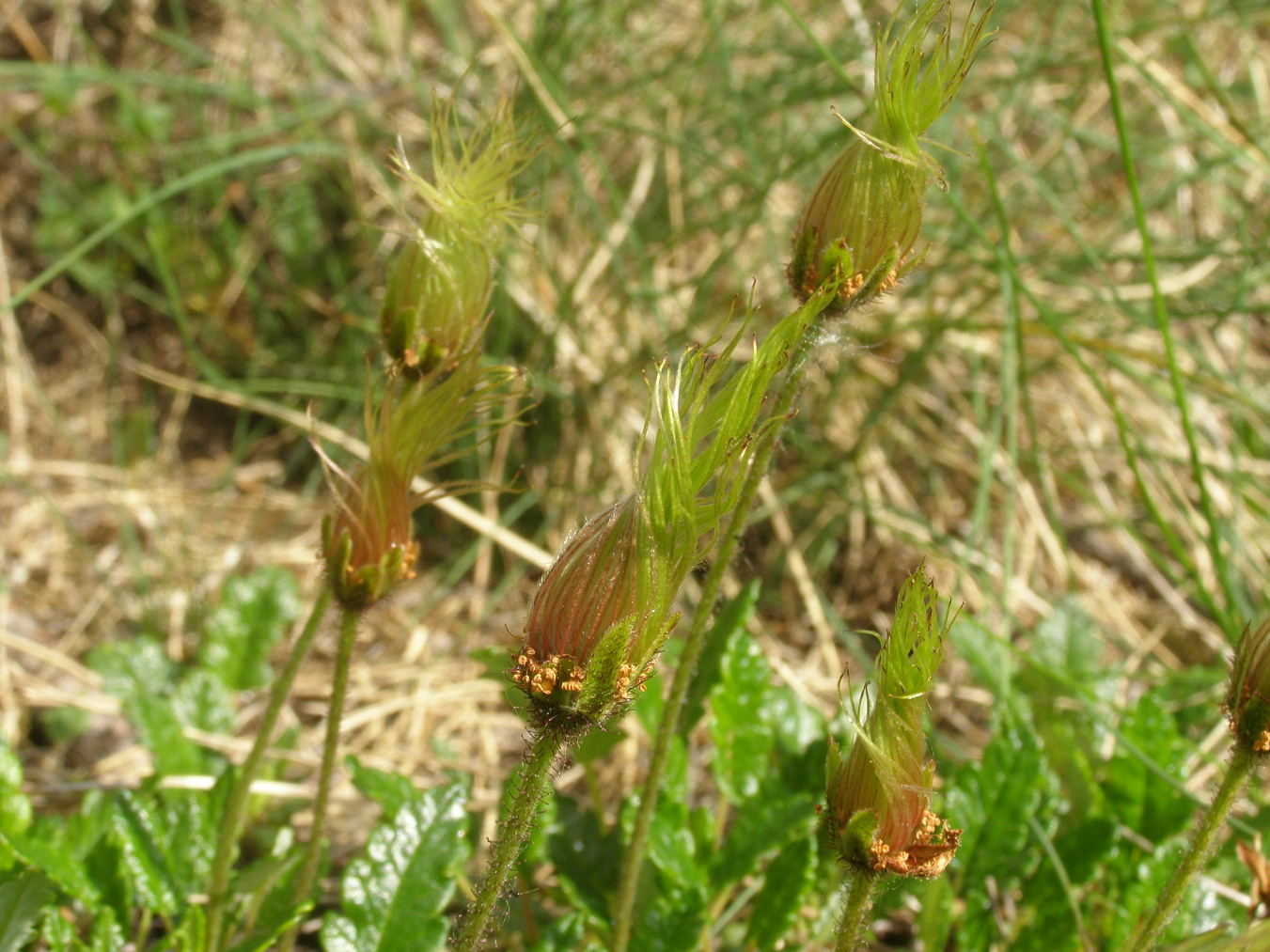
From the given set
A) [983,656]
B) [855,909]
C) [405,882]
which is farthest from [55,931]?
[983,656]

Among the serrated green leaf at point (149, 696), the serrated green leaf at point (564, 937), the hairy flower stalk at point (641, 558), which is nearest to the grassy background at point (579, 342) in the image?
the serrated green leaf at point (149, 696)

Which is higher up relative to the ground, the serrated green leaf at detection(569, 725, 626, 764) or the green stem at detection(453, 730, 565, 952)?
the green stem at detection(453, 730, 565, 952)

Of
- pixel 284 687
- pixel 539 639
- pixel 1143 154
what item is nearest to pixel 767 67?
pixel 1143 154

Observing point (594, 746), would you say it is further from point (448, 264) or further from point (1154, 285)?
point (1154, 285)

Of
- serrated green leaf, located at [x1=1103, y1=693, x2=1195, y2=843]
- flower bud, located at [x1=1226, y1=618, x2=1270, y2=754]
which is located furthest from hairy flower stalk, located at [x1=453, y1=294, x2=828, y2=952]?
serrated green leaf, located at [x1=1103, y1=693, x2=1195, y2=843]

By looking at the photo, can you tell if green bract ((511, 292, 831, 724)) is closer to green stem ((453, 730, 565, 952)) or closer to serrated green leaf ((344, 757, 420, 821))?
green stem ((453, 730, 565, 952))

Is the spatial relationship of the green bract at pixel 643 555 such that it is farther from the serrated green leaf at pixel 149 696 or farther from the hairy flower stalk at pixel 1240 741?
the serrated green leaf at pixel 149 696

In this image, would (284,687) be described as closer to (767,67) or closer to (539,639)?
(539,639)
